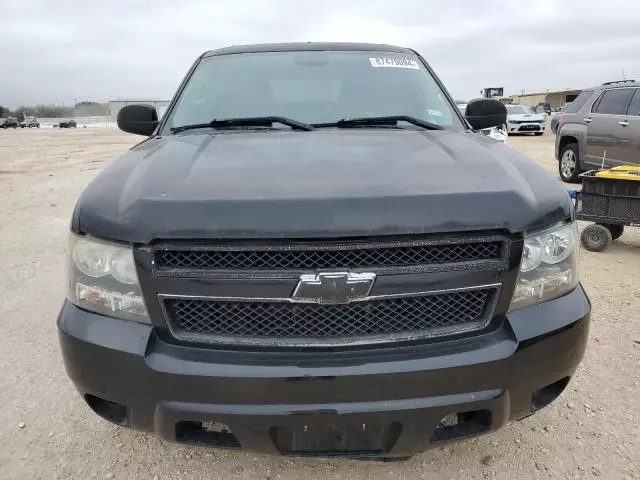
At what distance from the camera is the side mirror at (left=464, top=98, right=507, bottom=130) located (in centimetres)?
340

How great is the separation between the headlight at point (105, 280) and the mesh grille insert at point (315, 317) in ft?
0.45

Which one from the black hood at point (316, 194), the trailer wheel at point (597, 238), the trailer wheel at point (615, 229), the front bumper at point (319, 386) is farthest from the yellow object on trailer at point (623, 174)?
the front bumper at point (319, 386)

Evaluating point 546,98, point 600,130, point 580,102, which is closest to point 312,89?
point 600,130

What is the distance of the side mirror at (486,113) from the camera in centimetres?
340

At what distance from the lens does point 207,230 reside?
1.70 metres

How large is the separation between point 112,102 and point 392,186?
83.5m

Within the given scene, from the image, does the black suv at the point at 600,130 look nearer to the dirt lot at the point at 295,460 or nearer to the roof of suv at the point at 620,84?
the roof of suv at the point at 620,84

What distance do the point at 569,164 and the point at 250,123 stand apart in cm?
966

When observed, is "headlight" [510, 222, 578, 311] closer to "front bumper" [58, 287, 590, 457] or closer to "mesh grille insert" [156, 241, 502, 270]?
"front bumper" [58, 287, 590, 457]

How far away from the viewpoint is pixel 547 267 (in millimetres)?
1936

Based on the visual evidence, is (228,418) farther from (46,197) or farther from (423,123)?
(46,197)

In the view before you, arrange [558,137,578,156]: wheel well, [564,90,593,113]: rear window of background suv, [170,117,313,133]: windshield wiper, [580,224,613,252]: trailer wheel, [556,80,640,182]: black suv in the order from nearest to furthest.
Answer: [170,117,313,133]: windshield wiper, [580,224,613,252]: trailer wheel, [556,80,640,182]: black suv, [564,90,593,113]: rear window of background suv, [558,137,578,156]: wheel well

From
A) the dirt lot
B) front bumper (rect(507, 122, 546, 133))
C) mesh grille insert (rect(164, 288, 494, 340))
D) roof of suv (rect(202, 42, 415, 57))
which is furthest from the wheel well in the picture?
front bumper (rect(507, 122, 546, 133))

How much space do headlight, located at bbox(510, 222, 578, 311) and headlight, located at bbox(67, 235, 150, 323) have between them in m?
1.31
